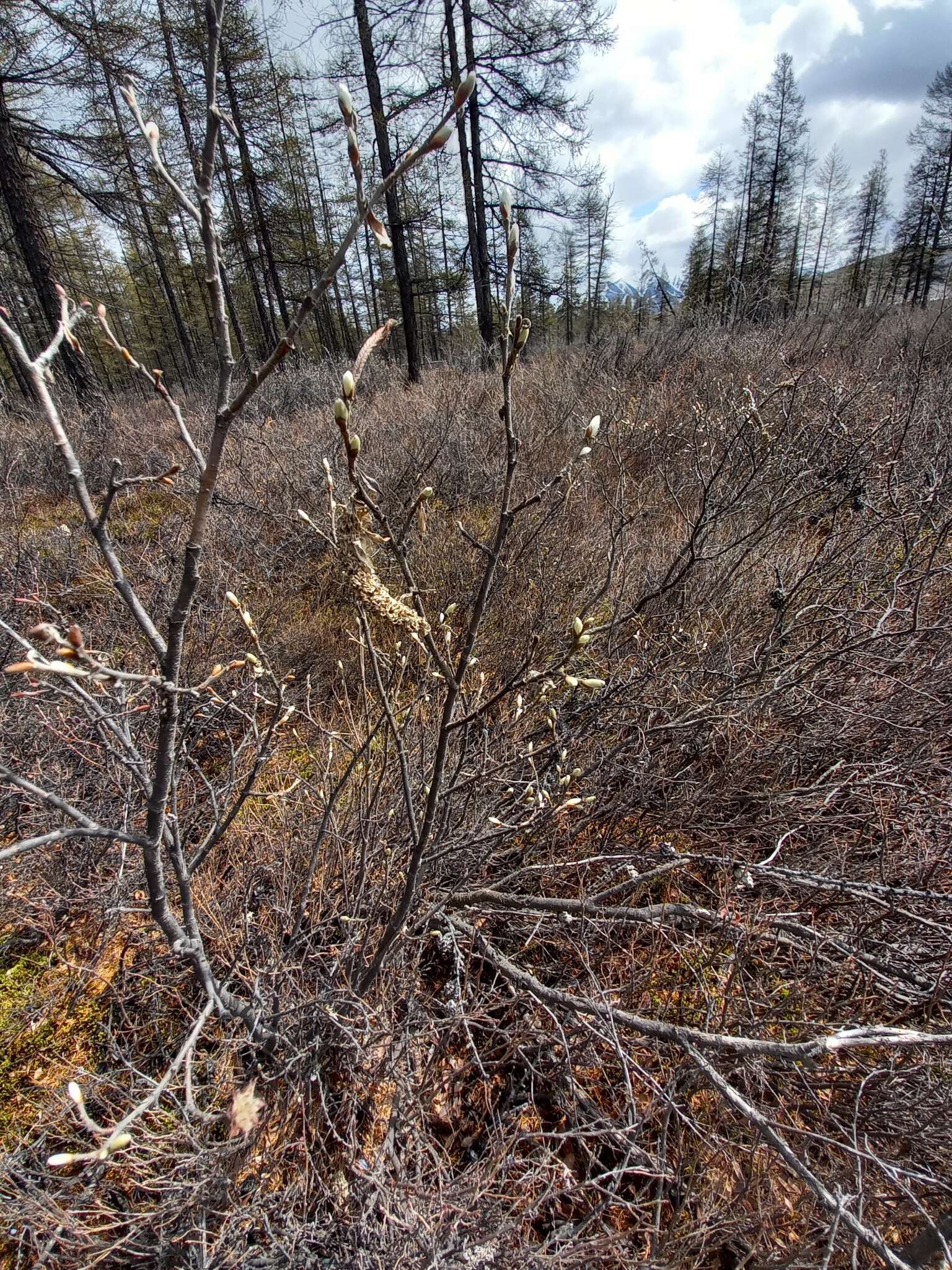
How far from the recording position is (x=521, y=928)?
6.07 ft

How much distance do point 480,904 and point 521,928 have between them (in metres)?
0.16

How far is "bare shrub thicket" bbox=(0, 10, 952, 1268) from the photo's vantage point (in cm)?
105

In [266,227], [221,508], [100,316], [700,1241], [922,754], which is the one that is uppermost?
[266,227]

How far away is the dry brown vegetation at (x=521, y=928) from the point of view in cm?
125

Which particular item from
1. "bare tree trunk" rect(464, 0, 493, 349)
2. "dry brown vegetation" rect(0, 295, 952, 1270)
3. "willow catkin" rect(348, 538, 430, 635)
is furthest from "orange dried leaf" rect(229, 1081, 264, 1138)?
"bare tree trunk" rect(464, 0, 493, 349)

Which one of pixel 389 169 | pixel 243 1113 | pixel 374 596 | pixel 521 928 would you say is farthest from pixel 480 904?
pixel 389 169

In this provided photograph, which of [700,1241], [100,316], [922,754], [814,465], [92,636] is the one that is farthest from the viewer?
[814,465]

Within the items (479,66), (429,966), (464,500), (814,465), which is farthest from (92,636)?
(479,66)

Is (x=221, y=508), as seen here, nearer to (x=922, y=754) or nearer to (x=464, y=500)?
(x=464, y=500)

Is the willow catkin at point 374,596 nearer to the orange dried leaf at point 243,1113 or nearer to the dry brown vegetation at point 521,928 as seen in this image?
the dry brown vegetation at point 521,928

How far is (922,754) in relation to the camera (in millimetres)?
2090

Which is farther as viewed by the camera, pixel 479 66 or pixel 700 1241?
pixel 479 66

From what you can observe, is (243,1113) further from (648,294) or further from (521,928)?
(648,294)

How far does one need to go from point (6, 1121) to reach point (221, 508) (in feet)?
12.0
